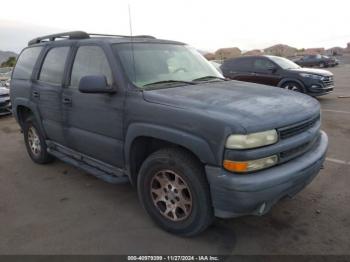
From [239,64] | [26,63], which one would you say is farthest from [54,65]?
[239,64]

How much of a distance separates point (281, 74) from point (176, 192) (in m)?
9.20

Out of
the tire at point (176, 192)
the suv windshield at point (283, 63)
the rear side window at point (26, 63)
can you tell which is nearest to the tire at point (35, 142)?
the rear side window at point (26, 63)

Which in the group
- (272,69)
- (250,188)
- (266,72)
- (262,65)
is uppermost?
(250,188)

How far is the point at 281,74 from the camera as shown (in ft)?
36.9

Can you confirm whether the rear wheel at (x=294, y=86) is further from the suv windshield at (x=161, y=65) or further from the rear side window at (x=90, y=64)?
the rear side window at (x=90, y=64)

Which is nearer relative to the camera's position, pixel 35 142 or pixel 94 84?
pixel 94 84

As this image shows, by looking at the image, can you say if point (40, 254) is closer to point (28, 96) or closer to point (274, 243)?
point (274, 243)

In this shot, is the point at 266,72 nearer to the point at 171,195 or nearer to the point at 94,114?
the point at 94,114

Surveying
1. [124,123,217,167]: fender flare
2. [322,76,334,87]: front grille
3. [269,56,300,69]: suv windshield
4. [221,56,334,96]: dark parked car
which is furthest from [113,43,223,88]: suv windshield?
[322,76,334,87]: front grille

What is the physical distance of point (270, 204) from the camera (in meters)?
2.84

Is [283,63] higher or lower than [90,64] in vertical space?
lower

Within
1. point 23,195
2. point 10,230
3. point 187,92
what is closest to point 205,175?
point 187,92

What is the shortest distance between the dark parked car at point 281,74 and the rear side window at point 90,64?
28.3 ft

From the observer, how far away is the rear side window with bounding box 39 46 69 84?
14.3 ft
